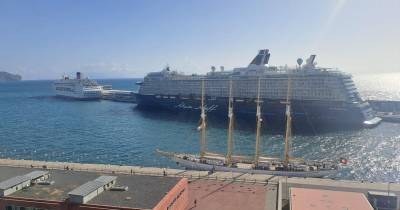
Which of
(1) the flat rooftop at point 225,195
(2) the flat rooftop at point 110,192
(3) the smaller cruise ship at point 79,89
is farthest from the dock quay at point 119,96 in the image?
(2) the flat rooftop at point 110,192

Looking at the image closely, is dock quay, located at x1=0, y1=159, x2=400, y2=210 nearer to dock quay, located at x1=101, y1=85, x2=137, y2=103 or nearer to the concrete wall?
the concrete wall

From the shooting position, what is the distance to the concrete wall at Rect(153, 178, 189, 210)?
24844 millimetres

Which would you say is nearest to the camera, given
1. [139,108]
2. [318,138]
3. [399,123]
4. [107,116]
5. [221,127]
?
[318,138]

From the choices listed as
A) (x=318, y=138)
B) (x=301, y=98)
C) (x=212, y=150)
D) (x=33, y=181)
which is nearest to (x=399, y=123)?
(x=301, y=98)

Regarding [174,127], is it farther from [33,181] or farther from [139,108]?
[33,181]

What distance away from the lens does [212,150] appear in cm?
5828

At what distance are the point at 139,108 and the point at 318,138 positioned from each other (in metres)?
61.6

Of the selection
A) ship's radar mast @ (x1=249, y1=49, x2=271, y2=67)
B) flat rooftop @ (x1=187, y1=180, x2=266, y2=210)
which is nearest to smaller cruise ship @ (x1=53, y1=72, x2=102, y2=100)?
ship's radar mast @ (x1=249, y1=49, x2=271, y2=67)

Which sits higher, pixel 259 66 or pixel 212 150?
pixel 259 66

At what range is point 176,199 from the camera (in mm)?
27359

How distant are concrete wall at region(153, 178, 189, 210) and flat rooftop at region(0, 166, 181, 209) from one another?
0.98 ft

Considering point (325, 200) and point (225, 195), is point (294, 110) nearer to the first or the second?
point (225, 195)

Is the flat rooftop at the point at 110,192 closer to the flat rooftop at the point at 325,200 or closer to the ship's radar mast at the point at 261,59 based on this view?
the flat rooftop at the point at 325,200

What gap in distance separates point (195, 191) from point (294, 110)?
5712 centimetres
